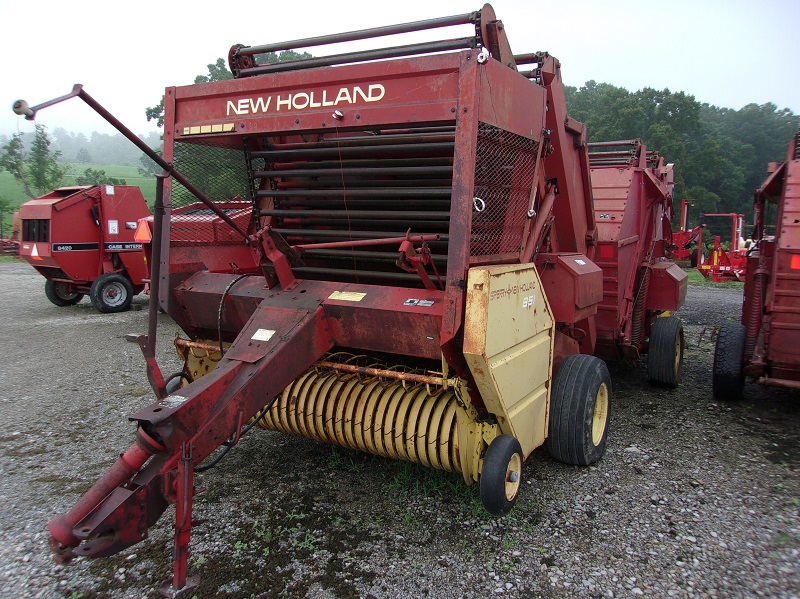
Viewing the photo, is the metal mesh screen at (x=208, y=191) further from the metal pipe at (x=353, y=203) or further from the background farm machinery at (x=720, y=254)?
the background farm machinery at (x=720, y=254)

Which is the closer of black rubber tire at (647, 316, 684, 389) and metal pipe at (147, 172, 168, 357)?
metal pipe at (147, 172, 168, 357)

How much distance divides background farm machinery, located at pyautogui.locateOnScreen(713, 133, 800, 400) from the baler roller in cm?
313

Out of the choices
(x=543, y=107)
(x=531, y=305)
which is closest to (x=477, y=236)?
(x=531, y=305)

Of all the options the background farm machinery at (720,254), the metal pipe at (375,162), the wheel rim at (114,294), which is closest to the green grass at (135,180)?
the wheel rim at (114,294)

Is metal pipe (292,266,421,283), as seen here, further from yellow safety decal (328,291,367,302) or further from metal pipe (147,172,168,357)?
metal pipe (147,172,168,357)

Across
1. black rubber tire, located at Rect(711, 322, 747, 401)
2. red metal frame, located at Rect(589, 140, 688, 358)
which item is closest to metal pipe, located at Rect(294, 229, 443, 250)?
red metal frame, located at Rect(589, 140, 688, 358)

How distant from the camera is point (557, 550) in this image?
122 inches

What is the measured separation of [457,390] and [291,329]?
3.18 feet

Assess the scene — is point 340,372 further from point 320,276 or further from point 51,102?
point 51,102

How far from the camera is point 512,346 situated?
3152 mm

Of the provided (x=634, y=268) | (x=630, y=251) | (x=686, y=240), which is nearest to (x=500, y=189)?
(x=630, y=251)

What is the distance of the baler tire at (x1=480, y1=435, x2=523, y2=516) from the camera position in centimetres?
293

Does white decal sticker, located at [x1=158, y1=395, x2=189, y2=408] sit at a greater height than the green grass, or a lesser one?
lesser

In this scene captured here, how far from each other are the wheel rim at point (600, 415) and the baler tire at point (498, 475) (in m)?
1.30
